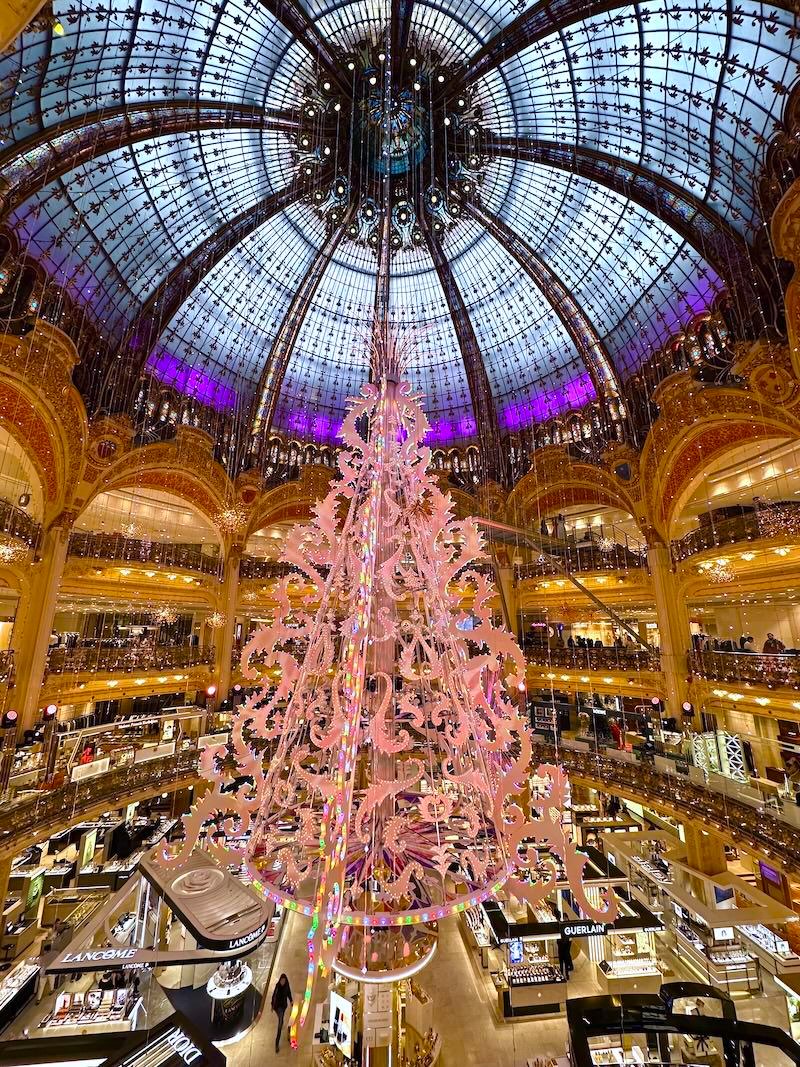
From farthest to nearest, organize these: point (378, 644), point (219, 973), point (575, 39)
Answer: point (575, 39), point (219, 973), point (378, 644)

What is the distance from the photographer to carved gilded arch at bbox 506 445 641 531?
19797mm

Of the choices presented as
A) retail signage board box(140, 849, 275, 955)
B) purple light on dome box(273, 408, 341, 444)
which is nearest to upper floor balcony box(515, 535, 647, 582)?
purple light on dome box(273, 408, 341, 444)

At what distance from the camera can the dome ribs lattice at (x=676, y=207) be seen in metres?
13.3

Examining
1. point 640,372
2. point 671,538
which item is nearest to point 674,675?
point 671,538

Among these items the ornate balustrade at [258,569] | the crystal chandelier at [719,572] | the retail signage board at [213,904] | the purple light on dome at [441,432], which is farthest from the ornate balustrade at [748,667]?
the ornate balustrade at [258,569]

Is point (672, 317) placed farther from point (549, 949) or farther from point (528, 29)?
point (549, 949)

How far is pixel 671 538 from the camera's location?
1888 cm

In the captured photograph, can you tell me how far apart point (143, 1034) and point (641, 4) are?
20.2m

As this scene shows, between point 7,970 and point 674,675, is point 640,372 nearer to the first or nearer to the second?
point 674,675

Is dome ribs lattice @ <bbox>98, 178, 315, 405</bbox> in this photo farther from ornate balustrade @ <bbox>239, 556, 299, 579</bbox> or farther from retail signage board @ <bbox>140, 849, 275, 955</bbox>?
retail signage board @ <bbox>140, 849, 275, 955</bbox>

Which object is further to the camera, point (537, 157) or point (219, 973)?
point (537, 157)

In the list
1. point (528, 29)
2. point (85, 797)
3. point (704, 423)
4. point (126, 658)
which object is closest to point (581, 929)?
point (85, 797)

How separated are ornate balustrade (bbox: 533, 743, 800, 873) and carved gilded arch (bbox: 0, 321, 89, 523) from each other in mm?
18865

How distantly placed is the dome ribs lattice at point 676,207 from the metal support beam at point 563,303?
264 centimetres
